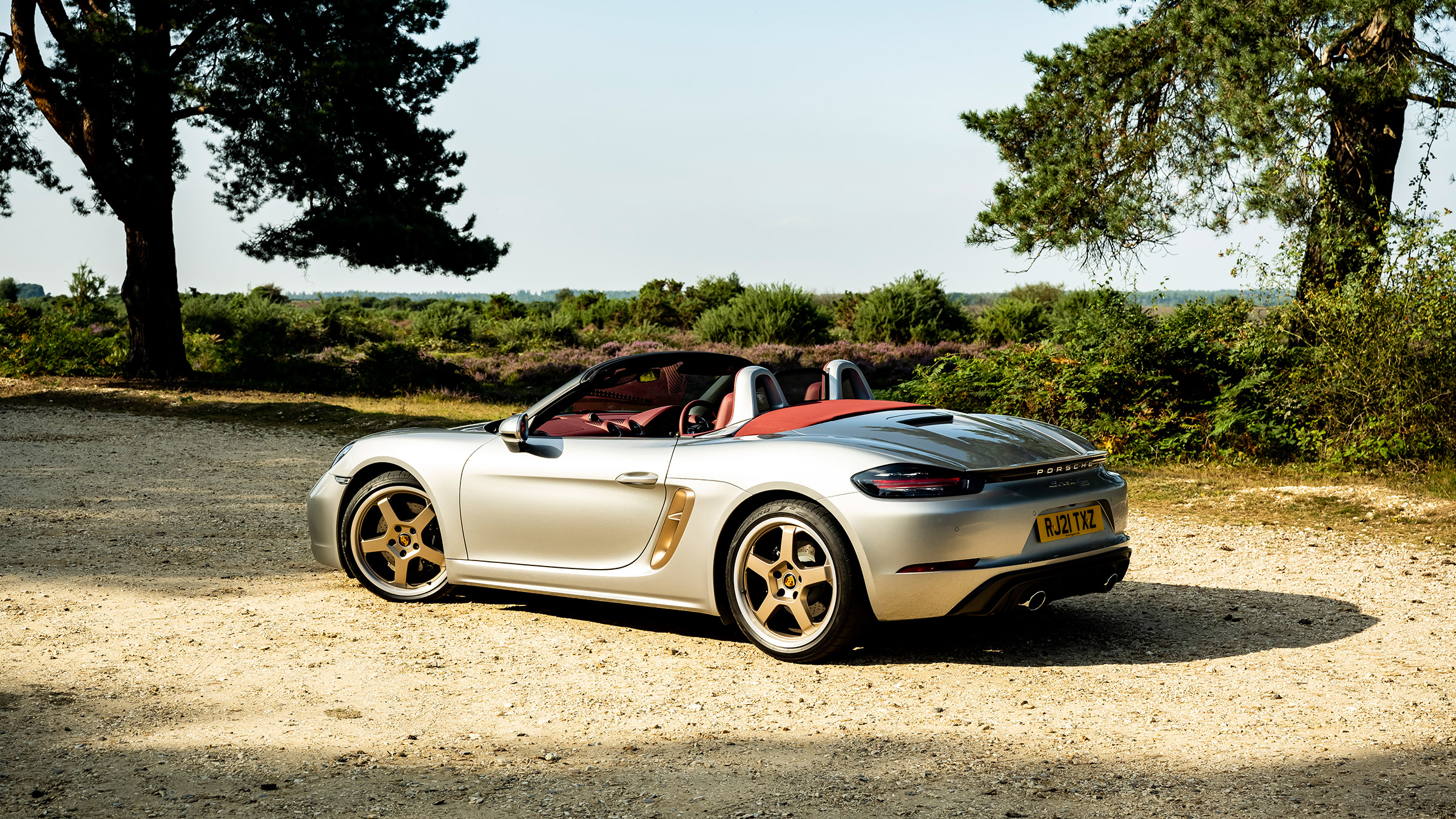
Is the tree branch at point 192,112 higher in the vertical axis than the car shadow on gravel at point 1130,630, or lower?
higher

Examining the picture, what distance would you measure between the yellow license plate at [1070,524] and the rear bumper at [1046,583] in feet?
0.35

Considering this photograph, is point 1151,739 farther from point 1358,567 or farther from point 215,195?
point 215,195

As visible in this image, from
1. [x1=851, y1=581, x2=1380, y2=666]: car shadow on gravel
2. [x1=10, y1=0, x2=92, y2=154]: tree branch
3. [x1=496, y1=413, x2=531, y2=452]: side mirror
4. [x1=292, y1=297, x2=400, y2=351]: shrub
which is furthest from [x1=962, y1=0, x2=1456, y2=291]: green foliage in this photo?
[x1=292, y1=297, x2=400, y2=351]: shrub

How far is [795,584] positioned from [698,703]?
0.67 m

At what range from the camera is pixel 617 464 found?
5270 millimetres

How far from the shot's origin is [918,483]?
4.50m

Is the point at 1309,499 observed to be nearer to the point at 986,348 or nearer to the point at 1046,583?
the point at 1046,583

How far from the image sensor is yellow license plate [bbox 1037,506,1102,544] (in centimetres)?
465

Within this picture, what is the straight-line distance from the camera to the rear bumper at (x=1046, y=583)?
4.51 m

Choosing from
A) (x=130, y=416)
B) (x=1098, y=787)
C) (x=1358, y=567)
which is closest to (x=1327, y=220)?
(x=1358, y=567)

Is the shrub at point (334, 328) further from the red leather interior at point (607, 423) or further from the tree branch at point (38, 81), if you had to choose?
the red leather interior at point (607, 423)

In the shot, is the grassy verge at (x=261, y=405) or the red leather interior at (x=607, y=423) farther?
the grassy verge at (x=261, y=405)

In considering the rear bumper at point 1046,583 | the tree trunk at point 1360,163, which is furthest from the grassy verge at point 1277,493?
the rear bumper at point 1046,583

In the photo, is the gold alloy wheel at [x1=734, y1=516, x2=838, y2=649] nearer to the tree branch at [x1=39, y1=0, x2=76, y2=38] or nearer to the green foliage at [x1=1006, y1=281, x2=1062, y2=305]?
the tree branch at [x1=39, y1=0, x2=76, y2=38]
